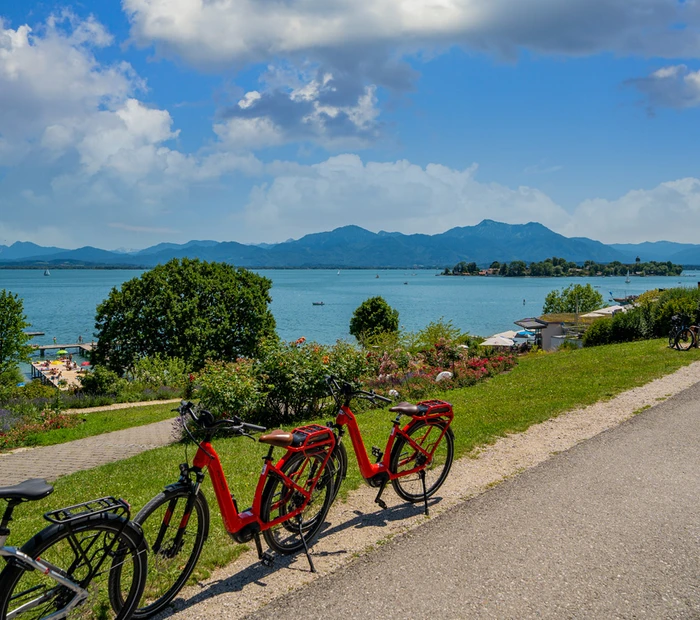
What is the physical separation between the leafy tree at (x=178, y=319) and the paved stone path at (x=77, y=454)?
1590 cm

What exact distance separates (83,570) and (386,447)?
273 centimetres

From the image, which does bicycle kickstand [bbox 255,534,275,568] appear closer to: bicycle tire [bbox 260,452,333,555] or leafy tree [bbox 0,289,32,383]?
bicycle tire [bbox 260,452,333,555]

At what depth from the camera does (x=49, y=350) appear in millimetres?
68125

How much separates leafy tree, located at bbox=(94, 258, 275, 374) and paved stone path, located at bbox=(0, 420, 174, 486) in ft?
52.2

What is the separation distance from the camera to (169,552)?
402 centimetres

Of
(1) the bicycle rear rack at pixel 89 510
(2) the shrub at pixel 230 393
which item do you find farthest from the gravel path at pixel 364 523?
(2) the shrub at pixel 230 393

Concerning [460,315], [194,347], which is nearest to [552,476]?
[194,347]

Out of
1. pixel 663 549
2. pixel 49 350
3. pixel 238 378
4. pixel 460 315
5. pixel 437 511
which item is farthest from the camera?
pixel 460 315

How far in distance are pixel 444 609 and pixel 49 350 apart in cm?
7367

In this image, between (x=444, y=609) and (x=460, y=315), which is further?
(x=460, y=315)

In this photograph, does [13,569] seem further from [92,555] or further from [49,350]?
[49,350]

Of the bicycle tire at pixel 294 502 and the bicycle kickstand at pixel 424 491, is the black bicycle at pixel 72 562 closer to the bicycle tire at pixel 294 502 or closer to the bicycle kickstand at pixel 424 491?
the bicycle tire at pixel 294 502

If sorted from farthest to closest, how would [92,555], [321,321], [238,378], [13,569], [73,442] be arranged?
[321,321] → [73,442] → [238,378] → [92,555] → [13,569]

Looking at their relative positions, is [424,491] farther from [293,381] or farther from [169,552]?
[293,381]
